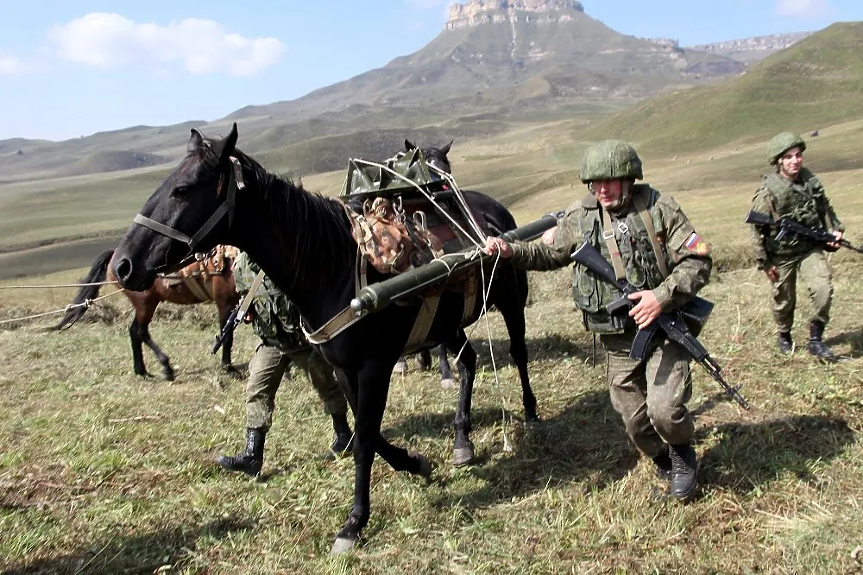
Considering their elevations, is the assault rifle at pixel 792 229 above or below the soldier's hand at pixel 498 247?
below

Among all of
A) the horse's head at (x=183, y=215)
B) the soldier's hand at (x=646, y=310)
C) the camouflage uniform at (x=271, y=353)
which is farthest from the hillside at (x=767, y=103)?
the horse's head at (x=183, y=215)

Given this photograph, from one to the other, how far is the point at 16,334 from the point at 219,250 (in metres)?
6.22

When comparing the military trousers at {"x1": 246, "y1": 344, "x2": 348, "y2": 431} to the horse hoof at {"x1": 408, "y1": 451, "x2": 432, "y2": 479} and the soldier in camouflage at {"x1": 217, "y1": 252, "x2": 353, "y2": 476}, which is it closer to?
the soldier in camouflage at {"x1": 217, "y1": 252, "x2": 353, "y2": 476}

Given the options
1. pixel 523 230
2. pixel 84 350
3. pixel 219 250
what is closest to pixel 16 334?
pixel 84 350

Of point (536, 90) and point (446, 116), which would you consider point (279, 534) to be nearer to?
point (446, 116)

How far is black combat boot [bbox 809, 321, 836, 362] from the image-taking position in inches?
276

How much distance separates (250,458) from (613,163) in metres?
3.84

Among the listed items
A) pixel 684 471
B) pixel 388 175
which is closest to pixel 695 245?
pixel 684 471

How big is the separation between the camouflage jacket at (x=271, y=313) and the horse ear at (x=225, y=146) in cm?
116

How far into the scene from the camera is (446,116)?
573ft

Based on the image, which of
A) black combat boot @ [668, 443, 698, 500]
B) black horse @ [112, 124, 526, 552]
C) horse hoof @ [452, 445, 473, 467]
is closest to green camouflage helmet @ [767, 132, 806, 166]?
black combat boot @ [668, 443, 698, 500]

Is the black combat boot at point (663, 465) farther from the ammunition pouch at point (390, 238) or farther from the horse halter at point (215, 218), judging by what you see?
the horse halter at point (215, 218)

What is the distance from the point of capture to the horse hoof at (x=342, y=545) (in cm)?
442

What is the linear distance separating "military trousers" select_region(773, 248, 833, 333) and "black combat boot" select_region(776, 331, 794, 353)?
0.22 ft
